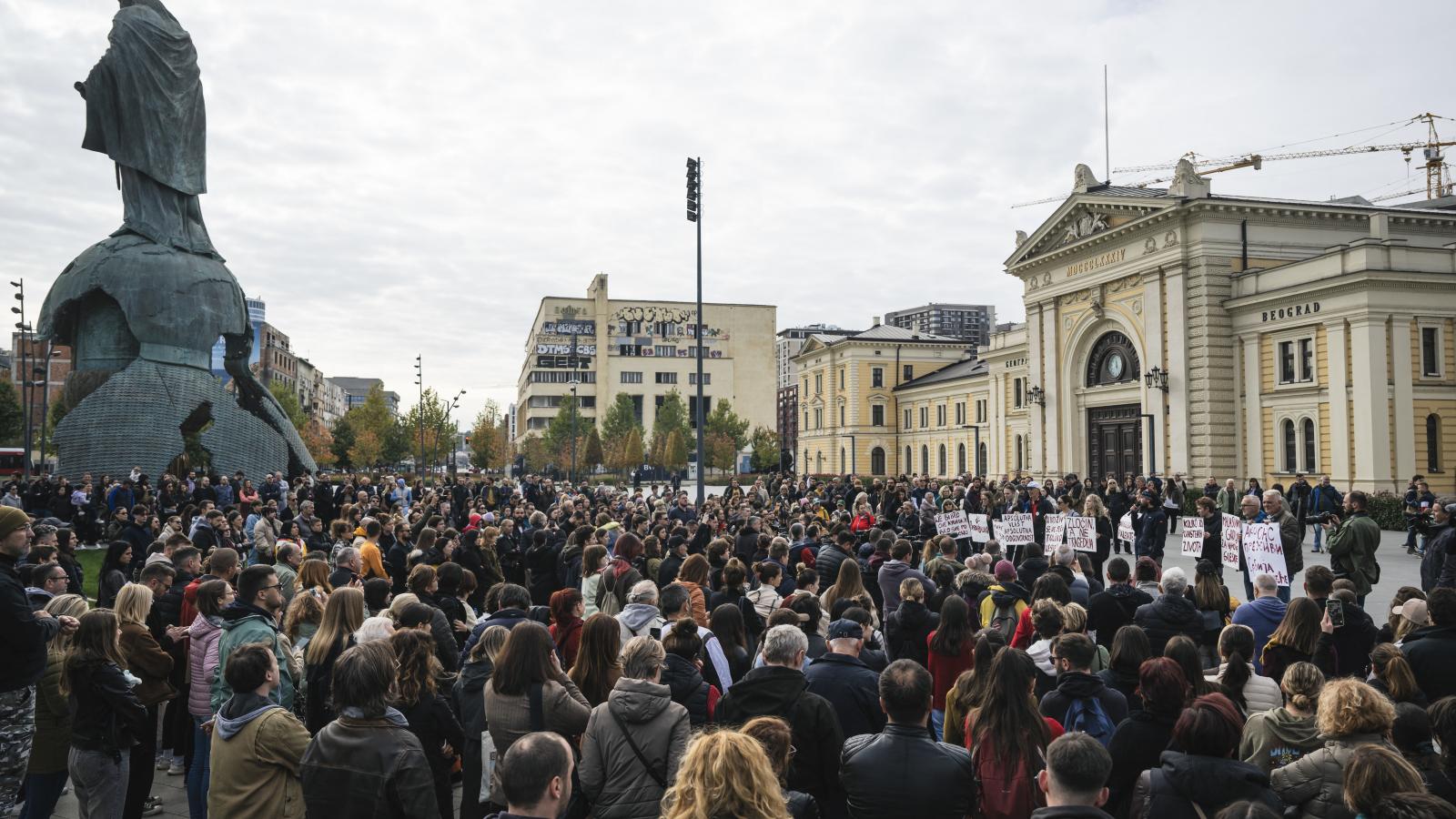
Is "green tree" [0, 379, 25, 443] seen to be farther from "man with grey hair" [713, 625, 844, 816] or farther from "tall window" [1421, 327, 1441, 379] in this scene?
"tall window" [1421, 327, 1441, 379]

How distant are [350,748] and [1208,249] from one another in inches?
1579

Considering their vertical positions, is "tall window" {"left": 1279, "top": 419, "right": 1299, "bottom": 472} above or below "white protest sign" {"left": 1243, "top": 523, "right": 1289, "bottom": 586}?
above

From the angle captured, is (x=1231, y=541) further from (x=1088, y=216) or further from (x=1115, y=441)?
(x=1088, y=216)

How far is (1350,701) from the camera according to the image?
162 inches

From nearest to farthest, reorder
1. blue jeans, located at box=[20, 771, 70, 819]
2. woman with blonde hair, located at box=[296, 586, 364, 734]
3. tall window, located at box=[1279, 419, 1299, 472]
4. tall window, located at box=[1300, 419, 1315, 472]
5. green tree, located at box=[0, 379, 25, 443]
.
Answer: blue jeans, located at box=[20, 771, 70, 819], woman with blonde hair, located at box=[296, 586, 364, 734], tall window, located at box=[1300, 419, 1315, 472], tall window, located at box=[1279, 419, 1299, 472], green tree, located at box=[0, 379, 25, 443]

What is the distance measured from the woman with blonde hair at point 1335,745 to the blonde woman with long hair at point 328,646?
543 centimetres

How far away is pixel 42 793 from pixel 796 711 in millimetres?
4979

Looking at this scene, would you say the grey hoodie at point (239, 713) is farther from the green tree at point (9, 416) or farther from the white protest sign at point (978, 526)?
the green tree at point (9, 416)

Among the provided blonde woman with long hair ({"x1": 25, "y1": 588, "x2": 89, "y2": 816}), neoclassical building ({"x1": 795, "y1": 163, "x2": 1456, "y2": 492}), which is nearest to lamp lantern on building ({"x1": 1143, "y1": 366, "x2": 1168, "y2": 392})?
neoclassical building ({"x1": 795, "y1": 163, "x2": 1456, "y2": 492})

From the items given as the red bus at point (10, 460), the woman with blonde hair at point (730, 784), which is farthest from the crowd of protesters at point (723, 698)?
the red bus at point (10, 460)

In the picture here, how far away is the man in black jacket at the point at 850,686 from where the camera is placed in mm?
5340

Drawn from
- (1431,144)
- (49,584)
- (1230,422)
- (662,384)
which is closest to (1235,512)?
(1230,422)

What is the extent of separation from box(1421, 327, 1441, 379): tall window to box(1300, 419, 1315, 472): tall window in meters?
3.98

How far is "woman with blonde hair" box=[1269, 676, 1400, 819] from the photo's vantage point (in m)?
4.07
